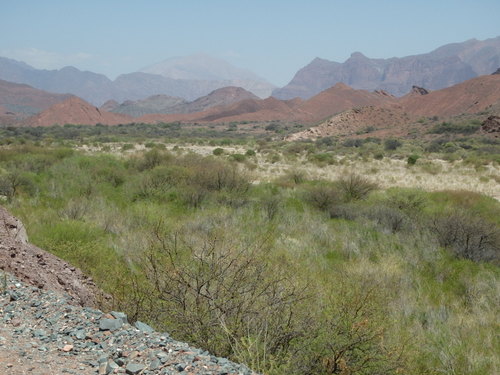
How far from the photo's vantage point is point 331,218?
1445 centimetres

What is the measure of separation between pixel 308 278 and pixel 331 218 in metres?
8.13

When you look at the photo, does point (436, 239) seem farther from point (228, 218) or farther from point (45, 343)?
point (45, 343)

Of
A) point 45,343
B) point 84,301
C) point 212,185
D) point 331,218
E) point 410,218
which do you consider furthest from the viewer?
point 212,185

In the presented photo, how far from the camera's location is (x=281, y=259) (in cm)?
757

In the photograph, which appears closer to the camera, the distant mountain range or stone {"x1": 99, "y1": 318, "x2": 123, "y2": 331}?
stone {"x1": 99, "y1": 318, "x2": 123, "y2": 331}

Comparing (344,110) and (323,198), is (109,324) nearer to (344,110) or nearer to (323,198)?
(323,198)

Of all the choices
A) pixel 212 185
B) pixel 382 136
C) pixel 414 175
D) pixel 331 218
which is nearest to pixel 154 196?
pixel 212 185

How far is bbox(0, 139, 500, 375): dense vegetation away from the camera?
504 cm

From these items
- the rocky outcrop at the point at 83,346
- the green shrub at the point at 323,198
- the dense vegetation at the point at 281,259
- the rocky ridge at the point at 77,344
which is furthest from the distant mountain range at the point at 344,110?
the rocky outcrop at the point at 83,346

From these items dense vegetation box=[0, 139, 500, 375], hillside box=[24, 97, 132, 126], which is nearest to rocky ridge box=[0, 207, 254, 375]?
dense vegetation box=[0, 139, 500, 375]

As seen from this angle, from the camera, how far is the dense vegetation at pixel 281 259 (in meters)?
5.04

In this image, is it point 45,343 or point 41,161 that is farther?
point 41,161

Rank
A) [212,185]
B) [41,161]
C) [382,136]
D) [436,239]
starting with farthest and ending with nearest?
[382,136] < [41,161] < [212,185] < [436,239]

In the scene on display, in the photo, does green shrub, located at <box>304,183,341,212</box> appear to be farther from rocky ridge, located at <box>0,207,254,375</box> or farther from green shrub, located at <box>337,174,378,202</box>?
rocky ridge, located at <box>0,207,254,375</box>
